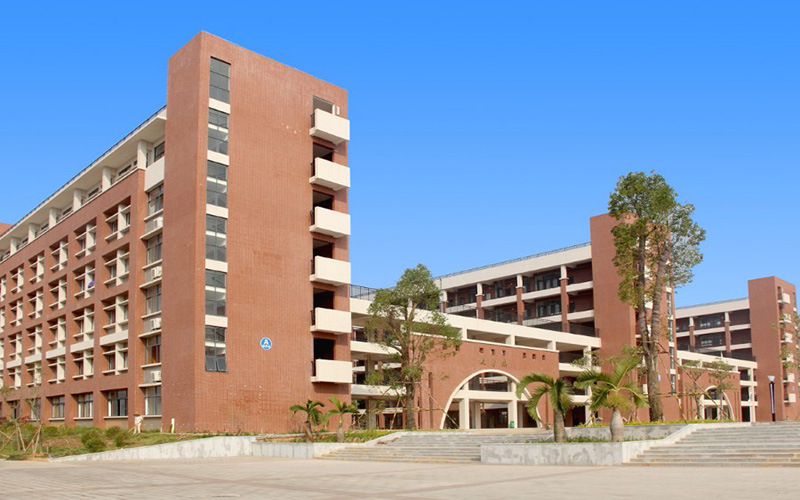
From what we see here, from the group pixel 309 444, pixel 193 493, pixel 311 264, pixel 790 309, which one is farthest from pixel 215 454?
pixel 790 309

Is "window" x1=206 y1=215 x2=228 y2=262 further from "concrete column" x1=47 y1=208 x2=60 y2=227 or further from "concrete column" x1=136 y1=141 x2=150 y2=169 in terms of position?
"concrete column" x1=47 y1=208 x2=60 y2=227

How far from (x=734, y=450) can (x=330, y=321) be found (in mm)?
21606

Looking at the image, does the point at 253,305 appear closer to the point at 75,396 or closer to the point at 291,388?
the point at 291,388

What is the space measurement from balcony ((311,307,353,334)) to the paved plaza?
675 inches

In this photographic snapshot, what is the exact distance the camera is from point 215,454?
1212 inches

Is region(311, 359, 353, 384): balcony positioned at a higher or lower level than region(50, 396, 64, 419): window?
higher

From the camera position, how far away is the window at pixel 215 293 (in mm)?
35625

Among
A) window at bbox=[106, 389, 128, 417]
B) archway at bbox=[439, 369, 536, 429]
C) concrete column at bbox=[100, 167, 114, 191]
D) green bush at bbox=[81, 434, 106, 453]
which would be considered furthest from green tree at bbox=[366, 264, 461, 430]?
concrete column at bbox=[100, 167, 114, 191]

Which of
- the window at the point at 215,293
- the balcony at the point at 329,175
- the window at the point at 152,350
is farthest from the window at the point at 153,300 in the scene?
the balcony at the point at 329,175

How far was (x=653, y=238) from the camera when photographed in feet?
108

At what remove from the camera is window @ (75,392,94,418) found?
1747 inches

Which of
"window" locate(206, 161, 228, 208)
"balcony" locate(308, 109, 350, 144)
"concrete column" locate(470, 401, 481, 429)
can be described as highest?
"balcony" locate(308, 109, 350, 144)

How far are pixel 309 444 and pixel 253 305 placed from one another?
31.7ft

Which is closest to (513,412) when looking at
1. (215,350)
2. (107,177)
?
(215,350)
